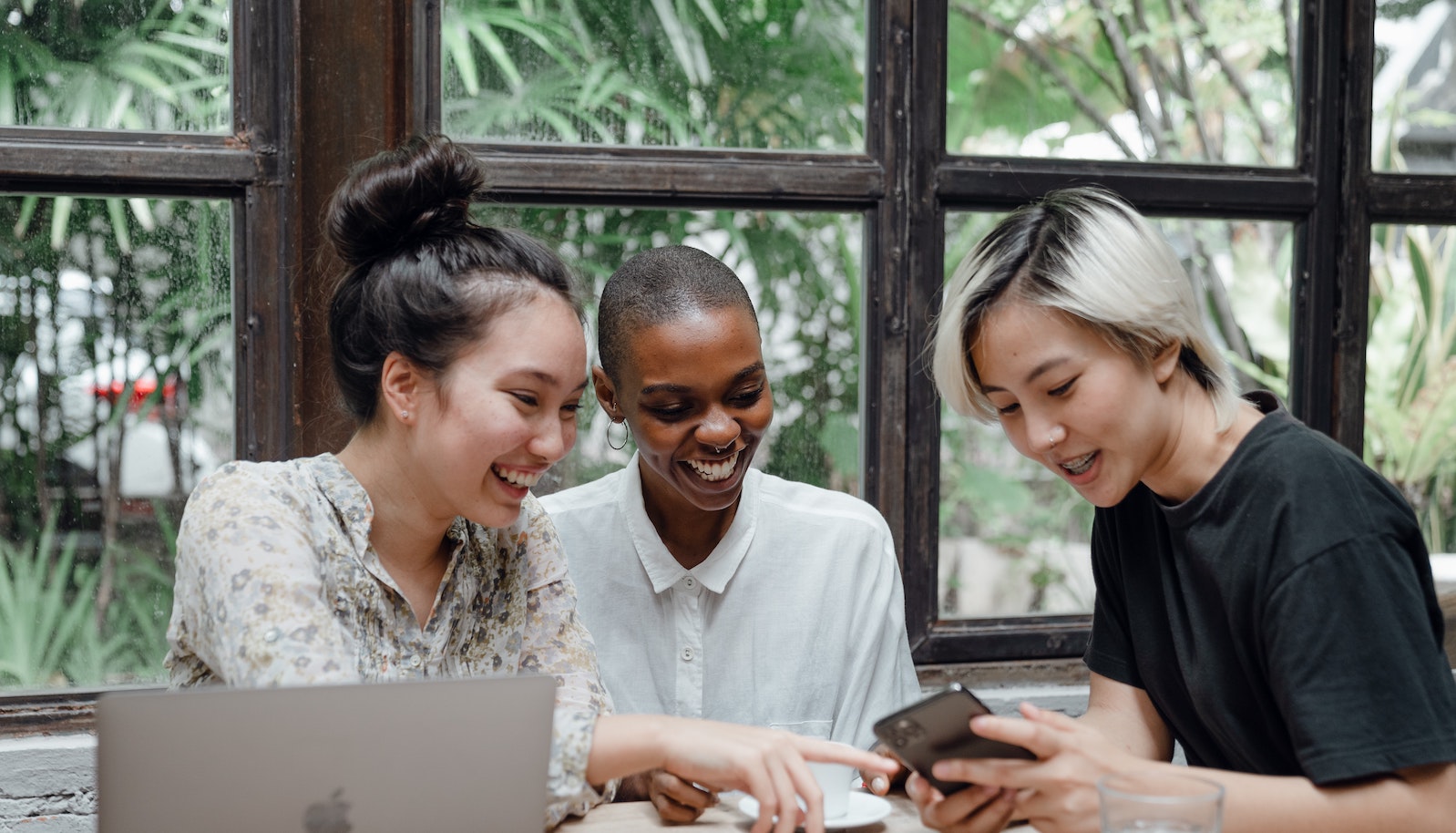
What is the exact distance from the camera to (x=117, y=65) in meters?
2.12

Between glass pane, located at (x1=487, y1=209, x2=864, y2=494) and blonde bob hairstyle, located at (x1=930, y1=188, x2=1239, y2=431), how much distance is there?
892 mm

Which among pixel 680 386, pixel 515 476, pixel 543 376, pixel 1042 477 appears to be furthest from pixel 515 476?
pixel 1042 477

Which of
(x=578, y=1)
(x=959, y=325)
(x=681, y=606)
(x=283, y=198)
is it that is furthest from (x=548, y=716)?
(x=578, y=1)

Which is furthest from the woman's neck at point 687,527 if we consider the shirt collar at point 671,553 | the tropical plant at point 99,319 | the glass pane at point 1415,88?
the glass pane at point 1415,88

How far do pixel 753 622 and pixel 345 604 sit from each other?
72cm

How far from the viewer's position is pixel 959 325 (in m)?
1.49

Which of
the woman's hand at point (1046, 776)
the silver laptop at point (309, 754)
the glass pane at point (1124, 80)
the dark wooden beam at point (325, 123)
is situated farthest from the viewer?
the glass pane at point (1124, 80)

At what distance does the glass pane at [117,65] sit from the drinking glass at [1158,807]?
1845 millimetres

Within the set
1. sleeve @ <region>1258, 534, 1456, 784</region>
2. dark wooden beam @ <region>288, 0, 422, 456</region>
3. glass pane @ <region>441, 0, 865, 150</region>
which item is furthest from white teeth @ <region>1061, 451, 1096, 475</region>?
dark wooden beam @ <region>288, 0, 422, 456</region>

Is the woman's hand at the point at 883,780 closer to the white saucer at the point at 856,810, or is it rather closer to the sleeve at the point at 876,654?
the white saucer at the point at 856,810

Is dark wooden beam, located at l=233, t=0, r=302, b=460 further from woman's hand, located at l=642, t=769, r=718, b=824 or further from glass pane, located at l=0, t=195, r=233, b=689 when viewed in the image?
woman's hand, located at l=642, t=769, r=718, b=824

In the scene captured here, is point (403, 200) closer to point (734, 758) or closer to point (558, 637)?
point (558, 637)

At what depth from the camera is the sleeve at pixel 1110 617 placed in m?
1.62

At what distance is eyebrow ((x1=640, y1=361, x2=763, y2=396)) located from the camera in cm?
178
